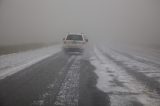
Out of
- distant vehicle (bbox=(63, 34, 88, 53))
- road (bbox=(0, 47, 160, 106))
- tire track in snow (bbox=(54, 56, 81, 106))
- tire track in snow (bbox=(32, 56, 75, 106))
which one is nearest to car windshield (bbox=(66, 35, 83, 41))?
distant vehicle (bbox=(63, 34, 88, 53))

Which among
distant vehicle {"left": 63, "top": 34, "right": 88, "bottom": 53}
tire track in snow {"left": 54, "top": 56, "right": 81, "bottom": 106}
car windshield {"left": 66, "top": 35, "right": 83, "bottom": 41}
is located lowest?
distant vehicle {"left": 63, "top": 34, "right": 88, "bottom": 53}

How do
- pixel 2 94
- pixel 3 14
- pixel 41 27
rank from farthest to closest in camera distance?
pixel 41 27, pixel 3 14, pixel 2 94

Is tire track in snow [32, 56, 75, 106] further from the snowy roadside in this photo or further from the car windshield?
the car windshield

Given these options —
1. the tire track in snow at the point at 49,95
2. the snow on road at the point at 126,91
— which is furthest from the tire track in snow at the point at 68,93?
the snow on road at the point at 126,91

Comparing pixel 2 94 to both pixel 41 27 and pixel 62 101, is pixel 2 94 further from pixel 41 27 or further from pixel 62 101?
pixel 41 27

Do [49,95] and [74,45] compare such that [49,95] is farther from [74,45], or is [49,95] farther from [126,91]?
[74,45]

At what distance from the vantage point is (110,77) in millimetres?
9938

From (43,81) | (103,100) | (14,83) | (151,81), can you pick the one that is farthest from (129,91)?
(14,83)

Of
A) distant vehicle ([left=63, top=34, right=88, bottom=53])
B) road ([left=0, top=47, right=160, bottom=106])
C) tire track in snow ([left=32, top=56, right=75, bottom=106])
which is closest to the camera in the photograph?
tire track in snow ([left=32, top=56, right=75, bottom=106])

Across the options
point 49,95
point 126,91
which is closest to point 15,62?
point 49,95

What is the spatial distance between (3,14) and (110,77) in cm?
9792

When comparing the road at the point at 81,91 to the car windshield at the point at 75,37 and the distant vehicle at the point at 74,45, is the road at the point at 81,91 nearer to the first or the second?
the distant vehicle at the point at 74,45

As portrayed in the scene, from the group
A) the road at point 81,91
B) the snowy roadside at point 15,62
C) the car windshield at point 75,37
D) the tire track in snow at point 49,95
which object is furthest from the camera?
the car windshield at point 75,37

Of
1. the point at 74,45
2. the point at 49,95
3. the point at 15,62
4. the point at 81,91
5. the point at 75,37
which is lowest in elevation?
the point at 74,45
